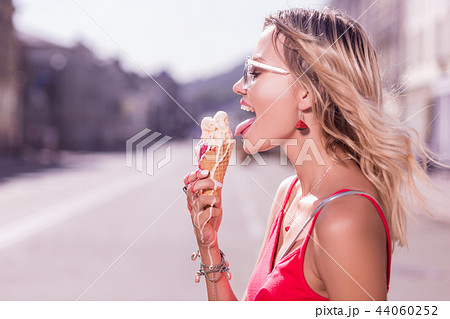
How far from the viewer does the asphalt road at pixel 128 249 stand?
6418 mm

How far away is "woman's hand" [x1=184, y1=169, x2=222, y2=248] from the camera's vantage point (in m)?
2.16

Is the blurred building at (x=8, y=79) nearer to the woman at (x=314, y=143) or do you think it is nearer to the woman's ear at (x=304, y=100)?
the woman at (x=314, y=143)

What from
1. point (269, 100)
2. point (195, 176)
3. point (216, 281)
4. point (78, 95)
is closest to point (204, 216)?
point (195, 176)

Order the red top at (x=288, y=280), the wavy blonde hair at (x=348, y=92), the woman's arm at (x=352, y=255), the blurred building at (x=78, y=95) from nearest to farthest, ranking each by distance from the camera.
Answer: the woman's arm at (x=352, y=255) < the red top at (x=288, y=280) < the wavy blonde hair at (x=348, y=92) < the blurred building at (x=78, y=95)

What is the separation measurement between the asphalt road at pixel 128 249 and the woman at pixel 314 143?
11.6ft

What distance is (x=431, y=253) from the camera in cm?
859

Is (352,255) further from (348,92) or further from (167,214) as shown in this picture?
(167,214)

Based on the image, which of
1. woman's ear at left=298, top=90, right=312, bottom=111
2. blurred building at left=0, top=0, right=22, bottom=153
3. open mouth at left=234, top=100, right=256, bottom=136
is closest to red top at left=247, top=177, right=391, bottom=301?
woman's ear at left=298, top=90, right=312, bottom=111

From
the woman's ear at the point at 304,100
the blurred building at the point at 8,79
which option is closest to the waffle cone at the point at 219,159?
the woman's ear at the point at 304,100

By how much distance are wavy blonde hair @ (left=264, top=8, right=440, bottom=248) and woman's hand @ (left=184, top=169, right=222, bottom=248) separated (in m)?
0.51

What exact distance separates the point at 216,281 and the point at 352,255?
2.49 feet

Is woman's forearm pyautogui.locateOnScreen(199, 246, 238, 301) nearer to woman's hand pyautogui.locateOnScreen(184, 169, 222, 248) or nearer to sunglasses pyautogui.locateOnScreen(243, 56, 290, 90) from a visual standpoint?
woman's hand pyautogui.locateOnScreen(184, 169, 222, 248)

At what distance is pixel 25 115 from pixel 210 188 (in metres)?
49.9

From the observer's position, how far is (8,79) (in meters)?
40.8
